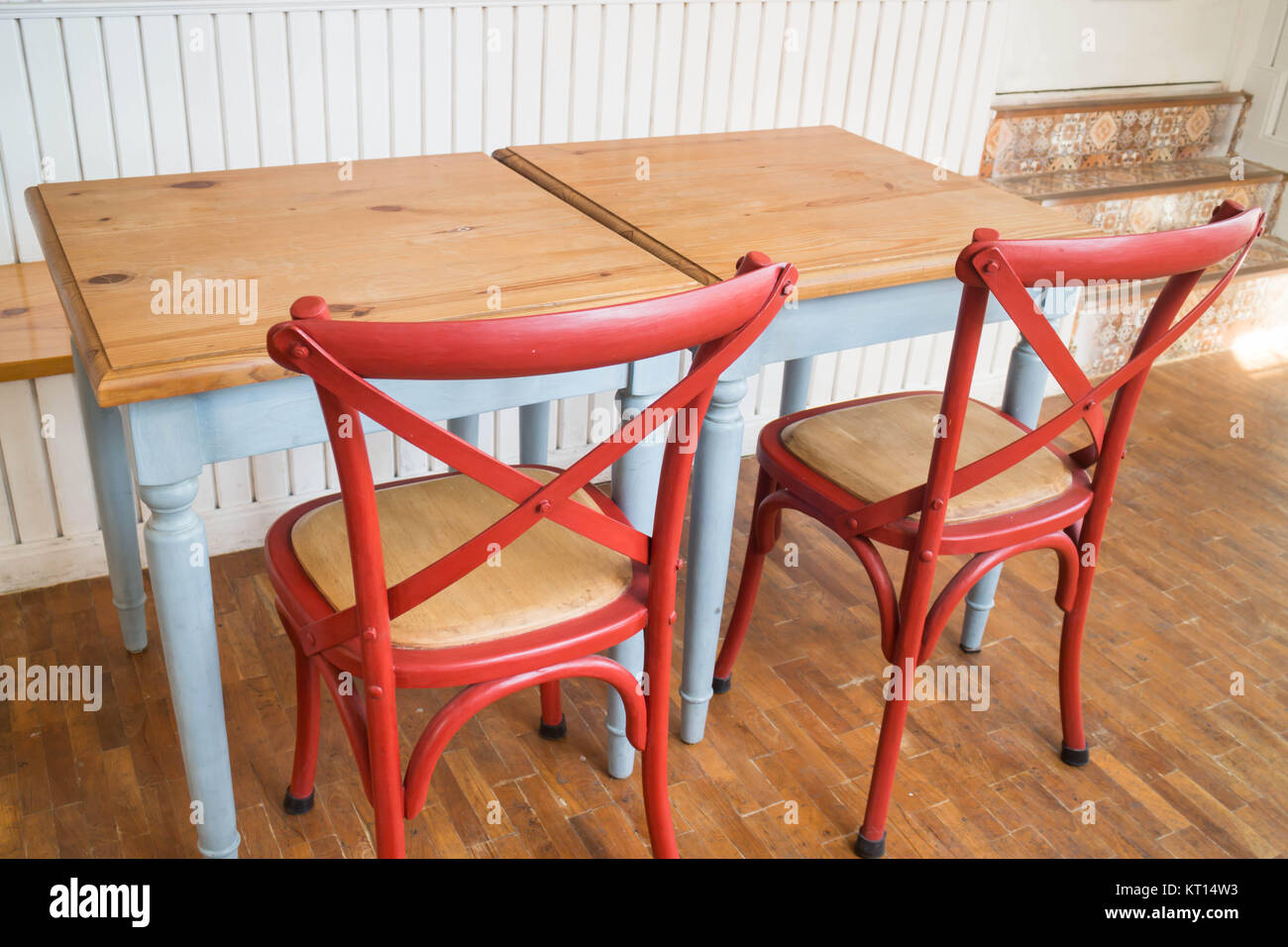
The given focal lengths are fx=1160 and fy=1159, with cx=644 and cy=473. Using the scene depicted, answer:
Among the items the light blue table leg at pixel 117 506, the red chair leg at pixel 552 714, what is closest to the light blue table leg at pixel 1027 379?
the red chair leg at pixel 552 714

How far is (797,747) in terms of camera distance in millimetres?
1952

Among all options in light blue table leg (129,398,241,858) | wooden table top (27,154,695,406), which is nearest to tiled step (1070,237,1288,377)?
wooden table top (27,154,695,406)

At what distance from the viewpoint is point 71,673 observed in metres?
2.03

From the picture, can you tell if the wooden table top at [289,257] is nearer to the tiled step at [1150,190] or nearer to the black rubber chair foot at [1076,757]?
the black rubber chair foot at [1076,757]

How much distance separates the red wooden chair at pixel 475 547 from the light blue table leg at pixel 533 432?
44 centimetres

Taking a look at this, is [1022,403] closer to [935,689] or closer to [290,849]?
[935,689]

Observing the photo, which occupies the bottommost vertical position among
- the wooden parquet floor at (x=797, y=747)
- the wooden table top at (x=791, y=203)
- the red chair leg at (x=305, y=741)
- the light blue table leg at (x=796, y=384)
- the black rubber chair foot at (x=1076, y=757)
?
the wooden parquet floor at (x=797, y=747)

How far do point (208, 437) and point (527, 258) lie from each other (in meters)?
0.47

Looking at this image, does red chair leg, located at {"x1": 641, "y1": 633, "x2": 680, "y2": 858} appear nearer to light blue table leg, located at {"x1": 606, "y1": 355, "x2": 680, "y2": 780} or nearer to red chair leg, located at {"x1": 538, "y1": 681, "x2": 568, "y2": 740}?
light blue table leg, located at {"x1": 606, "y1": 355, "x2": 680, "y2": 780}

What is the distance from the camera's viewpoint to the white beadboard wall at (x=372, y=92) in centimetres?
201

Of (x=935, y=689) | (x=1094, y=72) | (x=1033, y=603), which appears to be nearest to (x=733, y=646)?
(x=935, y=689)

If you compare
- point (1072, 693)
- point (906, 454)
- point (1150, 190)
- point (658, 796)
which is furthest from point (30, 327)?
point (1150, 190)

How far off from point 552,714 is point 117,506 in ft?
2.58

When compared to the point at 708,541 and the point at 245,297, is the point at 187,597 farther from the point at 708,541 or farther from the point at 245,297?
the point at 708,541
